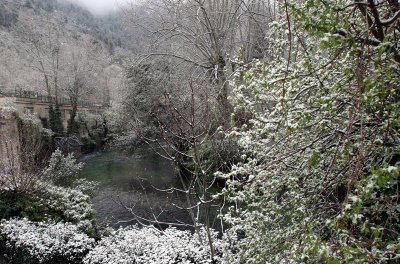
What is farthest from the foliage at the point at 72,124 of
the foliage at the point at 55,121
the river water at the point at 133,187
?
the river water at the point at 133,187

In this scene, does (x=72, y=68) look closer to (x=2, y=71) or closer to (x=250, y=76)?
(x=2, y=71)

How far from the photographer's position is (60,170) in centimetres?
1106

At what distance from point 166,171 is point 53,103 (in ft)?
42.7

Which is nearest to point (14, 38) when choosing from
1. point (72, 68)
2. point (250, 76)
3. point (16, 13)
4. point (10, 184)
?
point (16, 13)

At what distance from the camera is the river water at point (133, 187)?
1014 centimetres

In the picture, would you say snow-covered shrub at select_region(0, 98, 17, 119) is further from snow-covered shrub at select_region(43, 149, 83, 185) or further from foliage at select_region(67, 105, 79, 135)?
snow-covered shrub at select_region(43, 149, 83, 185)

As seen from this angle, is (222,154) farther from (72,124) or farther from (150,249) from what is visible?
(72,124)

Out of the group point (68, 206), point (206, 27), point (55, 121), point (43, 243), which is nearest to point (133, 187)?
point (68, 206)

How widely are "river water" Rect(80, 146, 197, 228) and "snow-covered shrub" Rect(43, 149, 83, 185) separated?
1.20 metres

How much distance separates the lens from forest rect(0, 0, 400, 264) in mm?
2039

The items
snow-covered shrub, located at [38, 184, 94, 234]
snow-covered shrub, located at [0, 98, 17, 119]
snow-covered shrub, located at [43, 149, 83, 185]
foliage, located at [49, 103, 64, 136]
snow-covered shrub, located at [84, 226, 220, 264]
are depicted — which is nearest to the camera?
snow-covered shrub, located at [84, 226, 220, 264]

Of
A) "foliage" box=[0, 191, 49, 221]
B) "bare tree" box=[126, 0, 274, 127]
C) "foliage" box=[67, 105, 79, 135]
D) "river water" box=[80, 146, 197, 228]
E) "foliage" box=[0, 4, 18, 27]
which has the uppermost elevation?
"foliage" box=[0, 4, 18, 27]

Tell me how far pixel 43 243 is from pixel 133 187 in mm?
5379

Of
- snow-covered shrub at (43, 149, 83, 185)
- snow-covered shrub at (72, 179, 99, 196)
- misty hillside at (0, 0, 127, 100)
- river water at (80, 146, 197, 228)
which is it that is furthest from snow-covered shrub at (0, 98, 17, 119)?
snow-covered shrub at (72, 179, 99, 196)
